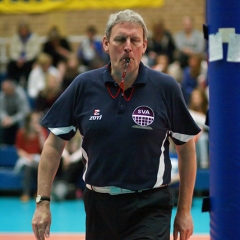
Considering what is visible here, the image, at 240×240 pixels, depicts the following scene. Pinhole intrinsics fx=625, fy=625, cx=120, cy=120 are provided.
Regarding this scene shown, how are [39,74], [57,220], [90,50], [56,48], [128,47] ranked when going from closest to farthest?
[128,47], [57,220], [39,74], [90,50], [56,48]

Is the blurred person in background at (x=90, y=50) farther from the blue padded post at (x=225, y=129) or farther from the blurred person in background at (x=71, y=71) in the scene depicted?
the blue padded post at (x=225, y=129)

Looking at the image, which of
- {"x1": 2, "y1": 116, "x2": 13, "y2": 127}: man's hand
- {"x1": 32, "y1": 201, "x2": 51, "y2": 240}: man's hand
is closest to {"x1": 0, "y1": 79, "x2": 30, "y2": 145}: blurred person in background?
{"x1": 2, "y1": 116, "x2": 13, "y2": 127}: man's hand

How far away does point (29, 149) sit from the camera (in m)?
11.0

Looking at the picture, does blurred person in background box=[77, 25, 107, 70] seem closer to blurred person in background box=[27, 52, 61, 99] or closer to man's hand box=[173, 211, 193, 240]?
blurred person in background box=[27, 52, 61, 99]

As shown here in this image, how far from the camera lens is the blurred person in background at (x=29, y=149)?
10.8 metres

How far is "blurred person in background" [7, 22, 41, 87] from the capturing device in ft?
44.1

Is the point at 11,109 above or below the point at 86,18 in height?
below

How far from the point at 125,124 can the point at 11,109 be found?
28.1 feet

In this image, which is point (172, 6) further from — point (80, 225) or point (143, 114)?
point (143, 114)

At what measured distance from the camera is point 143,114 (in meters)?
3.73

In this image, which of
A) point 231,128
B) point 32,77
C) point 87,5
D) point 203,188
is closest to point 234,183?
point 231,128

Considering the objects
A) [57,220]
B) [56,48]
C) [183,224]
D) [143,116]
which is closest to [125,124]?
[143,116]

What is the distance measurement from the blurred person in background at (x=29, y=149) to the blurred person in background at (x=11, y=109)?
79cm

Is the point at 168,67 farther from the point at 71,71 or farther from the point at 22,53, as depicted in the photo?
the point at 22,53
